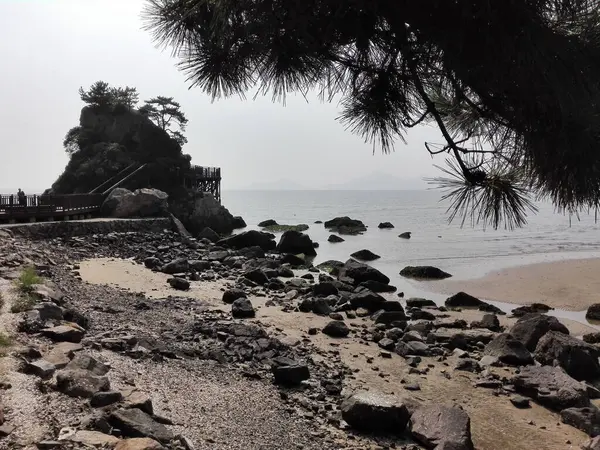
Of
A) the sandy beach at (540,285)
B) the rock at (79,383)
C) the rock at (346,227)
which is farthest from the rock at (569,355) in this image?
the rock at (346,227)


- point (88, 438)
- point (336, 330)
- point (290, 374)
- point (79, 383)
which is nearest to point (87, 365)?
point (79, 383)

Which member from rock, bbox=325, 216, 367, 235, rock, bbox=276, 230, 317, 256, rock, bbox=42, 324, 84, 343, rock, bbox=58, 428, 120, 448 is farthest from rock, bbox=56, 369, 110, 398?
rock, bbox=325, 216, 367, 235

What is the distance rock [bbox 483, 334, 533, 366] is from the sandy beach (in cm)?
770

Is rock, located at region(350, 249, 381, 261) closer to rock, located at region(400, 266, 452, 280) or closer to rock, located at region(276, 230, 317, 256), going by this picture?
rock, located at region(276, 230, 317, 256)

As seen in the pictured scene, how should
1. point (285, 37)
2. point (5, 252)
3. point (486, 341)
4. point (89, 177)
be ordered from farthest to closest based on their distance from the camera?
point (89, 177) → point (5, 252) → point (486, 341) → point (285, 37)

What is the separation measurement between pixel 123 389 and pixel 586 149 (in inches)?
186

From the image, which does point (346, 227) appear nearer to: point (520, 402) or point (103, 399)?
point (520, 402)

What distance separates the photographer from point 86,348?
6.26 meters

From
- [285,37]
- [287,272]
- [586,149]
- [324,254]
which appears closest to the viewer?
[586,149]

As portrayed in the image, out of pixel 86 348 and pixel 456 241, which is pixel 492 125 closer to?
pixel 86 348

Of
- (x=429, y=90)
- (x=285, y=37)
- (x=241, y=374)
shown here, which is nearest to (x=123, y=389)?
(x=241, y=374)

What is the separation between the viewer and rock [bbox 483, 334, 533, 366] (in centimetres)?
956

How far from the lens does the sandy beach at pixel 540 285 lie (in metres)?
17.6

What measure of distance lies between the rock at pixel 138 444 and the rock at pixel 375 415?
3.00 m
